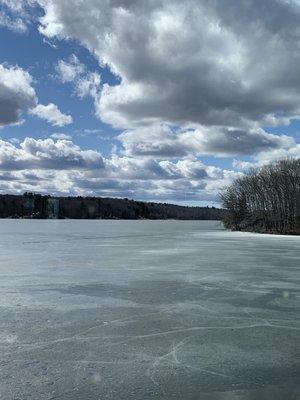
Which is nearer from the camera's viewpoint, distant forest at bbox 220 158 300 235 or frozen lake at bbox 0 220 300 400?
frozen lake at bbox 0 220 300 400

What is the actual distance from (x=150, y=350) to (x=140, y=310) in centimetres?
239

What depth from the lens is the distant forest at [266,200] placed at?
5584 centimetres

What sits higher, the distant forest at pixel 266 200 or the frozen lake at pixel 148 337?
the distant forest at pixel 266 200

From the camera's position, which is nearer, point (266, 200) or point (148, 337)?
point (148, 337)

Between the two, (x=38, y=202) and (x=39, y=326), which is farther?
(x=38, y=202)

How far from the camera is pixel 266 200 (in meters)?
59.2

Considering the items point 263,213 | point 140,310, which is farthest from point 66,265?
point 263,213

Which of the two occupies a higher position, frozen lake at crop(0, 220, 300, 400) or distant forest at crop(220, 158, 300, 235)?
distant forest at crop(220, 158, 300, 235)

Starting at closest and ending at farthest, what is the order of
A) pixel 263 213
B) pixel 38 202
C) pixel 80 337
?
pixel 80 337 → pixel 263 213 → pixel 38 202

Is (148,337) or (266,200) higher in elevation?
(266,200)

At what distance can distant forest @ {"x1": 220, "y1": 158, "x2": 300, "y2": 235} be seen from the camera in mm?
55844

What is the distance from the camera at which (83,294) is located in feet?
31.3

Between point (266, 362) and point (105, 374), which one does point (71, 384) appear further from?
point (266, 362)

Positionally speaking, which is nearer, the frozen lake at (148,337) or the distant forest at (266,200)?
the frozen lake at (148,337)
